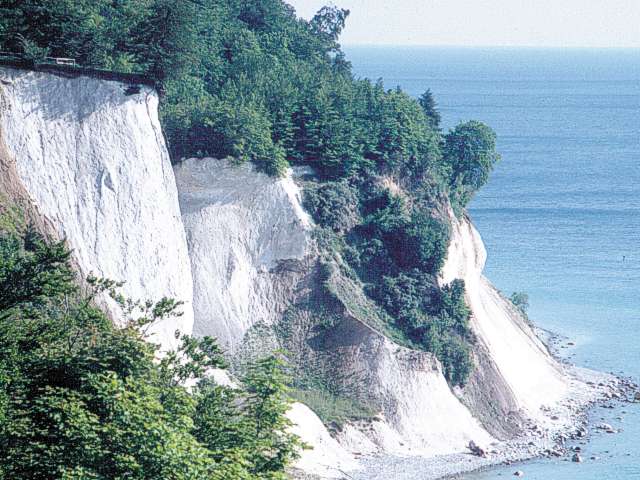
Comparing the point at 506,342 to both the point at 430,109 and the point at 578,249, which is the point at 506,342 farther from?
the point at 578,249

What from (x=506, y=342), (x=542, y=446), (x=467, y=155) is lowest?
(x=542, y=446)

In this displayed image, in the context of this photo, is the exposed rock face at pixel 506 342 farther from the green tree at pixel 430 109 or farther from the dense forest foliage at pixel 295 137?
the green tree at pixel 430 109

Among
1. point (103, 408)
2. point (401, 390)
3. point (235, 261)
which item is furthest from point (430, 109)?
point (103, 408)

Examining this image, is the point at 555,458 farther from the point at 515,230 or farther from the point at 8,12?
the point at 515,230

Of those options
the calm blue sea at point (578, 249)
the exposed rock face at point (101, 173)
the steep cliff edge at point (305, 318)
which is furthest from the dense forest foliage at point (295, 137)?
the calm blue sea at point (578, 249)

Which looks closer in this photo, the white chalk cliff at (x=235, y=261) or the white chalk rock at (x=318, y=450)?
the white chalk cliff at (x=235, y=261)

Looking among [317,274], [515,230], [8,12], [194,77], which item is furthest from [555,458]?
[515,230]
